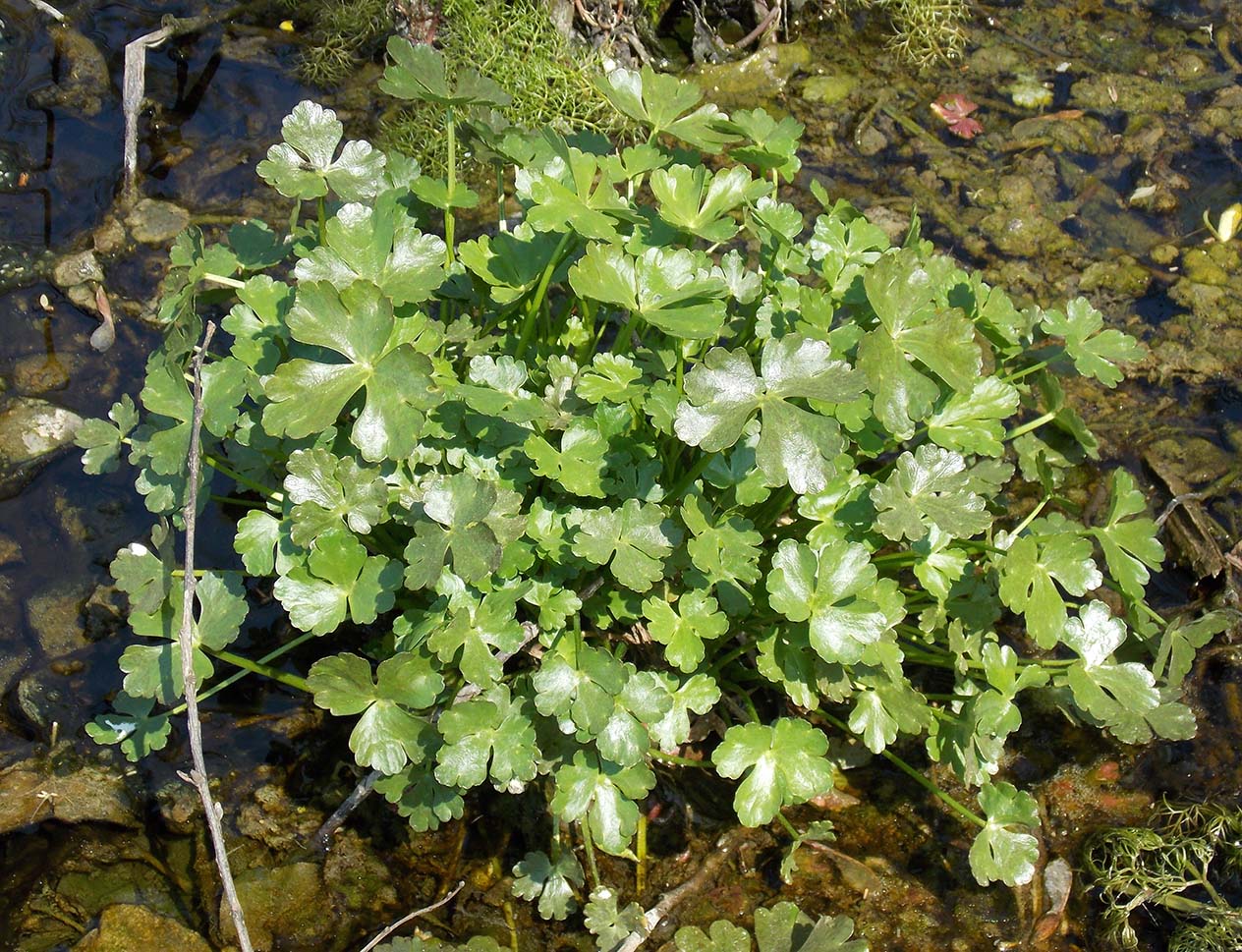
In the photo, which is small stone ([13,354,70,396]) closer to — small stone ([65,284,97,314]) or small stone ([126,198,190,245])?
small stone ([65,284,97,314])

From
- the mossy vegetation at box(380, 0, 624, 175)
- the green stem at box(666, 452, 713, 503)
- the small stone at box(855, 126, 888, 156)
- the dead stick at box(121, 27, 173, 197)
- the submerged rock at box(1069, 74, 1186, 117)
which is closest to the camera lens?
the green stem at box(666, 452, 713, 503)

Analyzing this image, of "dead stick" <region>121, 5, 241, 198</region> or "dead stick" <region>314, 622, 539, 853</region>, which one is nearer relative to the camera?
"dead stick" <region>314, 622, 539, 853</region>

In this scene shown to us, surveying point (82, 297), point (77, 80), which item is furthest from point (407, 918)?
point (77, 80)

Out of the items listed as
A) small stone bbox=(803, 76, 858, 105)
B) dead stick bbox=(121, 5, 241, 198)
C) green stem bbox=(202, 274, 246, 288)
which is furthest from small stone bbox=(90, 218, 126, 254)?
small stone bbox=(803, 76, 858, 105)

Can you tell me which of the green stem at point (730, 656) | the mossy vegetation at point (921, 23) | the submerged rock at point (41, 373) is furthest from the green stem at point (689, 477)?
the mossy vegetation at point (921, 23)

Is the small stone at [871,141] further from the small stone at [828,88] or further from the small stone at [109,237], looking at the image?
the small stone at [109,237]

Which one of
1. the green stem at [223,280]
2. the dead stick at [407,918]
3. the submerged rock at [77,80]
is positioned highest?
the green stem at [223,280]
